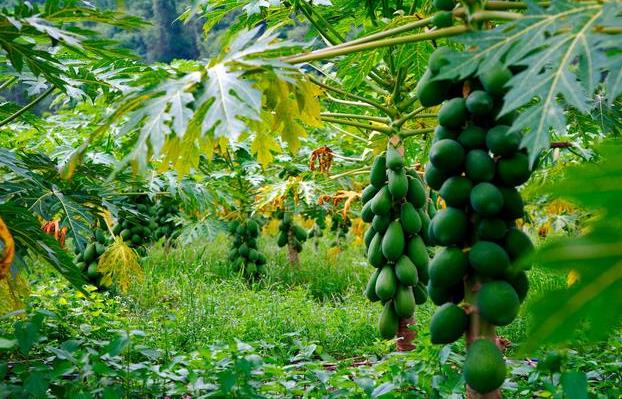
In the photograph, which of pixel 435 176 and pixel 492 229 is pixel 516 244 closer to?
pixel 492 229

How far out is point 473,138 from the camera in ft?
4.57

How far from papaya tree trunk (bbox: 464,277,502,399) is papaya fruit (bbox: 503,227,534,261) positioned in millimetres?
98

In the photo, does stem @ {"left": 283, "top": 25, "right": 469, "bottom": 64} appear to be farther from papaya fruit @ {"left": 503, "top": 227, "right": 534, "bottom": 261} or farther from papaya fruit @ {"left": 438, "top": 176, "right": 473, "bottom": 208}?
papaya fruit @ {"left": 503, "top": 227, "right": 534, "bottom": 261}

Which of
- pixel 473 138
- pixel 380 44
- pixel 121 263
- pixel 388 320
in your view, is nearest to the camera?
pixel 473 138

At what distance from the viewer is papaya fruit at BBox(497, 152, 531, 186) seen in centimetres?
136

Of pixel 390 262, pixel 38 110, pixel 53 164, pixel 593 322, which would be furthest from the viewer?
pixel 38 110

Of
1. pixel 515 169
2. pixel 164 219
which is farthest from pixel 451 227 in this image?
pixel 164 219

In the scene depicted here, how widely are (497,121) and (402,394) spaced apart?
96cm

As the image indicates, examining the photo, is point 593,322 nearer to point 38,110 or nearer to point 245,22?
point 245,22

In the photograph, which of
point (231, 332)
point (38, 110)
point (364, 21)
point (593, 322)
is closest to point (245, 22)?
point (364, 21)

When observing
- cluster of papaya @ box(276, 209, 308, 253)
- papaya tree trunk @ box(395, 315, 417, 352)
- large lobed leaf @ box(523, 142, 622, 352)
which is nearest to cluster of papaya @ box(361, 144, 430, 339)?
papaya tree trunk @ box(395, 315, 417, 352)

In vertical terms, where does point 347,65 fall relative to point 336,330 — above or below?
above

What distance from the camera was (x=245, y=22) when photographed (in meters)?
3.02

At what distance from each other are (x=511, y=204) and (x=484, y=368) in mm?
356
